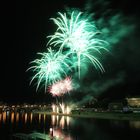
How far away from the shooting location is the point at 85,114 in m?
58.8

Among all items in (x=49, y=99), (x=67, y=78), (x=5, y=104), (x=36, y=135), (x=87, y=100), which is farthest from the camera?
(x=5, y=104)

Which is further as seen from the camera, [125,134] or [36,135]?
[125,134]

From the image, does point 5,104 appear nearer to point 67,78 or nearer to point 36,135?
point 67,78

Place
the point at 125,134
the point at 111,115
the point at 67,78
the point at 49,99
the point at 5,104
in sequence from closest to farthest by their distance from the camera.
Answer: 1. the point at 125,134
2. the point at 111,115
3. the point at 67,78
4. the point at 49,99
5. the point at 5,104

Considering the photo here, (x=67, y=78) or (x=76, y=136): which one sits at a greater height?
(x=67, y=78)

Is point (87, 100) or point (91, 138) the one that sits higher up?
point (87, 100)

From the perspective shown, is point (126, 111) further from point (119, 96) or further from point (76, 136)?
point (119, 96)

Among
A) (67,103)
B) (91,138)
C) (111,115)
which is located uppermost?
(67,103)

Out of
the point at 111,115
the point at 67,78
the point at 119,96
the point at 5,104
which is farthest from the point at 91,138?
the point at 5,104

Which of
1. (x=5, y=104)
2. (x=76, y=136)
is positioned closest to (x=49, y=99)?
(x=5, y=104)

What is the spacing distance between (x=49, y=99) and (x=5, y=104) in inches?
1291

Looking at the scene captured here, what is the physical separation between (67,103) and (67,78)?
2386 cm

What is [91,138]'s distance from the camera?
26656 mm

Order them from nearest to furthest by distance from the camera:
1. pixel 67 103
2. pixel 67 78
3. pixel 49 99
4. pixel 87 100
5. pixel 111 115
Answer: pixel 111 115 → pixel 67 78 → pixel 67 103 → pixel 87 100 → pixel 49 99
